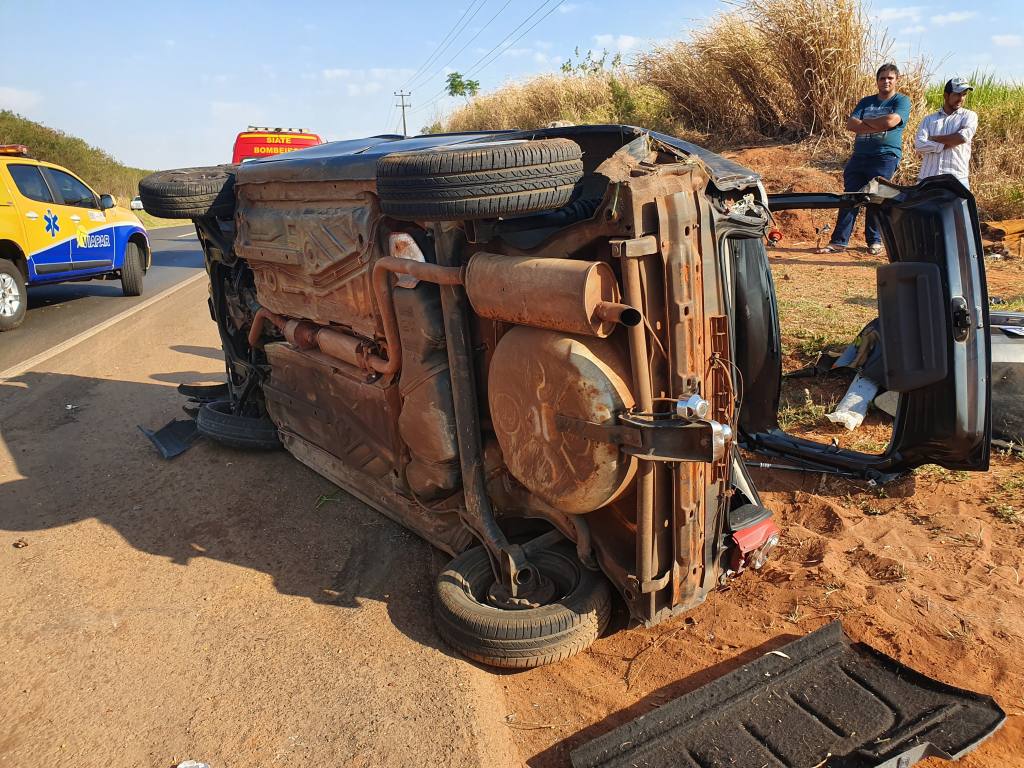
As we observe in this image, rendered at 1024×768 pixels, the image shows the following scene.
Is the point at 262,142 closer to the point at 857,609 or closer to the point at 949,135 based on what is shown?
the point at 949,135

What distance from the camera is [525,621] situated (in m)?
2.76

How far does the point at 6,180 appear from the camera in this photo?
8945mm

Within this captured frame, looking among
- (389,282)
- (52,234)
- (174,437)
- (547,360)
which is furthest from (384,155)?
(52,234)

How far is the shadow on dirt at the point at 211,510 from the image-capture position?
3.45m

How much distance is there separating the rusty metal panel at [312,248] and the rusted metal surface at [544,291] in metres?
0.86

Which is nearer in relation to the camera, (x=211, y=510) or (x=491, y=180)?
(x=491, y=180)

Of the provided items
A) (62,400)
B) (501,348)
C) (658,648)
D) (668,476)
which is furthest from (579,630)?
(62,400)

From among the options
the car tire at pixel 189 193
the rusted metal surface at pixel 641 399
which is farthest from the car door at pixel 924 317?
the car tire at pixel 189 193

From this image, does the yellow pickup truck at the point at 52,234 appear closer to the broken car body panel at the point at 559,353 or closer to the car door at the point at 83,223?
the car door at the point at 83,223

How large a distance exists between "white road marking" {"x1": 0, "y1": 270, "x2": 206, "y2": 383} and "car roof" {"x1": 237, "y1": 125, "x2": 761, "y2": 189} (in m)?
3.96

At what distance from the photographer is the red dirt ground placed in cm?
259

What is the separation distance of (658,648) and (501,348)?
1.36 m

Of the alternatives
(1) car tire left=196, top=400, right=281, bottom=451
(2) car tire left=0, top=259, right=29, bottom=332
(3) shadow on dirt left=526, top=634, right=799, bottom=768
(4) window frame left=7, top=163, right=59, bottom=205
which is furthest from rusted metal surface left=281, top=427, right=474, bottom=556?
(4) window frame left=7, top=163, right=59, bottom=205

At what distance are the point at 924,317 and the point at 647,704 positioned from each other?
218 centimetres
